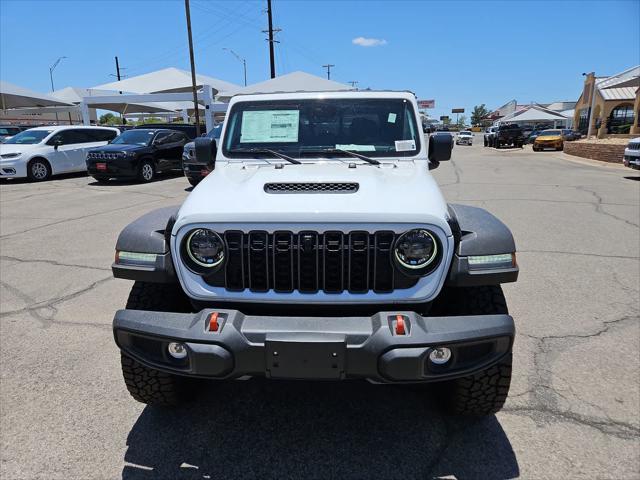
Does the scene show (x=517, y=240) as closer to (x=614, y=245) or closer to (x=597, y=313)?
(x=614, y=245)

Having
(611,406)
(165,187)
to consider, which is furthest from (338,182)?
(165,187)

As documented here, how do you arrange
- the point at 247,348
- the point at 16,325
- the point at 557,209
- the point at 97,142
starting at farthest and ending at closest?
the point at 97,142 < the point at 557,209 < the point at 16,325 < the point at 247,348

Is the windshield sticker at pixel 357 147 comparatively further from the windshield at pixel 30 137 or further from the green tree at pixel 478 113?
the green tree at pixel 478 113

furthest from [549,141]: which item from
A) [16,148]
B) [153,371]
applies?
[153,371]

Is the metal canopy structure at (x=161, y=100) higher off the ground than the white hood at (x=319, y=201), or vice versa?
the metal canopy structure at (x=161, y=100)

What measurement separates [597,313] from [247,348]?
351 cm

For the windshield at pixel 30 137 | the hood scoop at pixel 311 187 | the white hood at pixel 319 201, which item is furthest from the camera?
the windshield at pixel 30 137

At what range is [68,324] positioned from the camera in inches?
160

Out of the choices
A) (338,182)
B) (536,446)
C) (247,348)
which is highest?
(338,182)

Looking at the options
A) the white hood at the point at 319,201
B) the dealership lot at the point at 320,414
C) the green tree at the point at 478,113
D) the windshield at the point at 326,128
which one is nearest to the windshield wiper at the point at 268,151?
the windshield at the point at 326,128

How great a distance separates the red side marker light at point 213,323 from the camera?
82.5 inches

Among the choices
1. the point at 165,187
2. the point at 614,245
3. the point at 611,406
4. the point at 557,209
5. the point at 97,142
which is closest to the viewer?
the point at 611,406

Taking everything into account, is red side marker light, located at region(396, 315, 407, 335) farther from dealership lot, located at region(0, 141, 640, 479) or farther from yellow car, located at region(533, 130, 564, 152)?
yellow car, located at region(533, 130, 564, 152)

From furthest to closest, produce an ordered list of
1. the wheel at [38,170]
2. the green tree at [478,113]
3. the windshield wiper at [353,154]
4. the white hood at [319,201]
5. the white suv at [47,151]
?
the green tree at [478,113] → the wheel at [38,170] → the white suv at [47,151] → the windshield wiper at [353,154] → the white hood at [319,201]
